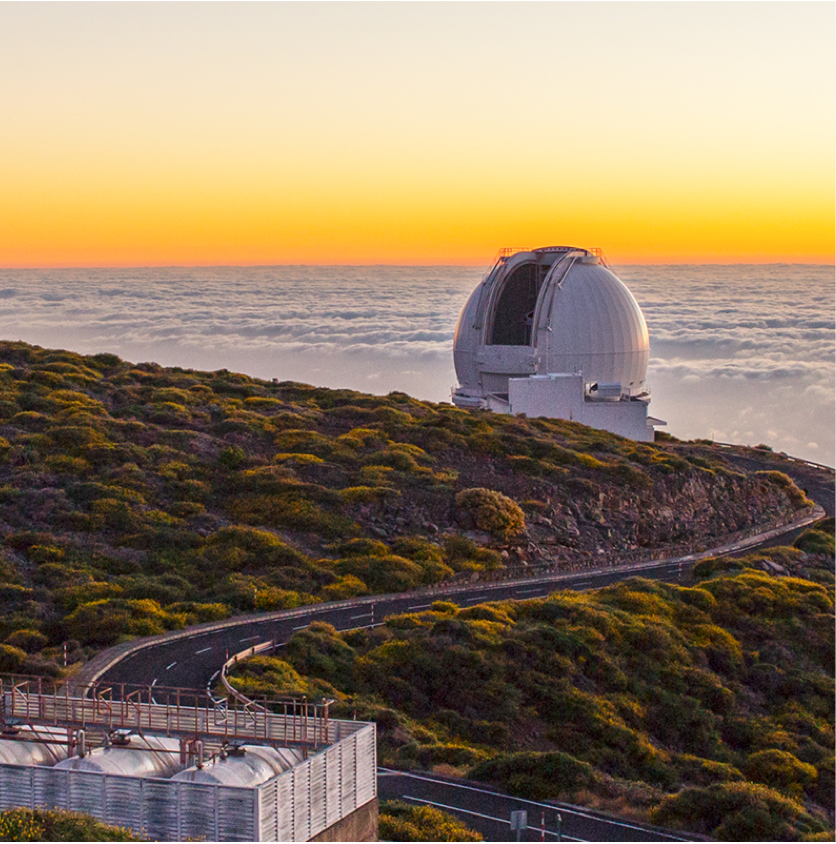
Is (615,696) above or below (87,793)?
below

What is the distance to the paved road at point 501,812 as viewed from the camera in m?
14.1

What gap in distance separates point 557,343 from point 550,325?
761 millimetres

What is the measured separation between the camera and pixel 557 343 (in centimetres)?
4716

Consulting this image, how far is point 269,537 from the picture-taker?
29.4 metres

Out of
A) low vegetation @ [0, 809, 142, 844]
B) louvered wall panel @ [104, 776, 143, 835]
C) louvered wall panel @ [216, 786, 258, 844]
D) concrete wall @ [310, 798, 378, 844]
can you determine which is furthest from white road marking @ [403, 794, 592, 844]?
low vegetation @ [0, 809, 142, 844]

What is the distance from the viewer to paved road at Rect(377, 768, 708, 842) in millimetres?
14133

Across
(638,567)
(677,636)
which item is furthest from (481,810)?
(638,567)

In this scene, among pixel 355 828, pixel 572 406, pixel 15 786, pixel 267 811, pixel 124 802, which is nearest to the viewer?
pixel 267 811

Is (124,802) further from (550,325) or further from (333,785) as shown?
(550,325)

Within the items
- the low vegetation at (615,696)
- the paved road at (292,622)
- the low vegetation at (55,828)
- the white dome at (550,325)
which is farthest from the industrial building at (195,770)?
the white dome at (550,325)

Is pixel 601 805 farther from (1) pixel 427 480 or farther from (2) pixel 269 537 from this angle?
(1) pixel 427 480

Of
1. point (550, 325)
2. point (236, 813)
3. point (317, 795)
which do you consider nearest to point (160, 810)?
point (236, 813)

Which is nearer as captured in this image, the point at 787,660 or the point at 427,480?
the point at 787,660

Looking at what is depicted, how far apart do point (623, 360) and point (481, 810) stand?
35367 mm
